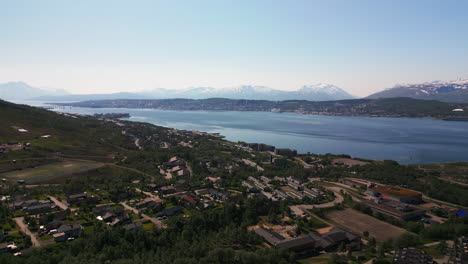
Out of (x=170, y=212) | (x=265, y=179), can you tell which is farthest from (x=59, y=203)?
(x=265, y=179)

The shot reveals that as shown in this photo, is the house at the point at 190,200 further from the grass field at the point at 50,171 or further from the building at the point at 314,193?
the grass field at the point at 50,171

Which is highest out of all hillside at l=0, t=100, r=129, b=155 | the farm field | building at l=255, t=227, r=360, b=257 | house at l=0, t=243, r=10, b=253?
hillside at l=0, t=100, r=129, b=155

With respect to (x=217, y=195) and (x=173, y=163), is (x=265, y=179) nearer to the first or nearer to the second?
(x=217, y=195)

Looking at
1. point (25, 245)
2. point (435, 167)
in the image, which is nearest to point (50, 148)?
point (25, 245)

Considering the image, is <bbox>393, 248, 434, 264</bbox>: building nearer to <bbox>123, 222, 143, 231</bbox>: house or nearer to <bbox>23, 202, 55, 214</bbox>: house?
<bbox>123, 222, 143, 231</bbox>: house

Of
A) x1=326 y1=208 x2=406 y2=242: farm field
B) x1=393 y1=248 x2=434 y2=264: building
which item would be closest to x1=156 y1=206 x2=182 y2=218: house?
x1=326 y1=208 x2=406 y2=242: farm field

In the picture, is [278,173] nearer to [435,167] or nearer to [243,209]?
[243,209]

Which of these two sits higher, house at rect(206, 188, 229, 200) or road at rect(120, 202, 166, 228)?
house at rect(206, 188, 229, 200)
